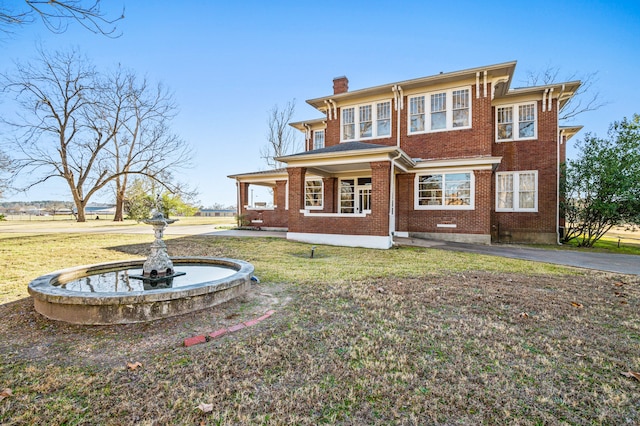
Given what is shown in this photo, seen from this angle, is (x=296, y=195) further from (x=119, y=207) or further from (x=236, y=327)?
(x=119, y=207)

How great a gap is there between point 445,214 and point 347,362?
11633 mm

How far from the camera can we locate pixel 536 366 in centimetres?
265

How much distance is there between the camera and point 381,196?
10.7m

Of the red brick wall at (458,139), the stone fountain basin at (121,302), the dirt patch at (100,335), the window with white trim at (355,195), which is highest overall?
the red brick wall at (458,139)

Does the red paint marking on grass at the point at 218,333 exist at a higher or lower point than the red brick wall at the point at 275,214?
lower

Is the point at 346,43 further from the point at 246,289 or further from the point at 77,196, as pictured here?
the point at 77,196

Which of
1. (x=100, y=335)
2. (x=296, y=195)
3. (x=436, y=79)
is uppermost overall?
(x=436, y=79)

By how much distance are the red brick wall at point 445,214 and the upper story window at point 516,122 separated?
12.6 feet

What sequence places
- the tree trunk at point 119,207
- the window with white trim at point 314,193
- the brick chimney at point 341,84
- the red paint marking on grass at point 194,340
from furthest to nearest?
the tree trunk at point 119,207 → the brick chimney at point 341,84 → the window with white trim at point 314,193 → the red paint marking on grass at point 194,340

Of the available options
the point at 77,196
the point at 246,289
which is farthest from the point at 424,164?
the point at 77,196

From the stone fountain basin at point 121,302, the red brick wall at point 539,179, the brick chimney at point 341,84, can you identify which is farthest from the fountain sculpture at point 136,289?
the brick chimney at point 341,84

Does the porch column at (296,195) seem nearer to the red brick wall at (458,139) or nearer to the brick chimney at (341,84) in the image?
the red brick wall at (458,139)

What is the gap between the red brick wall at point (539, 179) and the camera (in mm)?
13492

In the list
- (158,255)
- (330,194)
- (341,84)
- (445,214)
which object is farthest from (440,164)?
(158,255)
